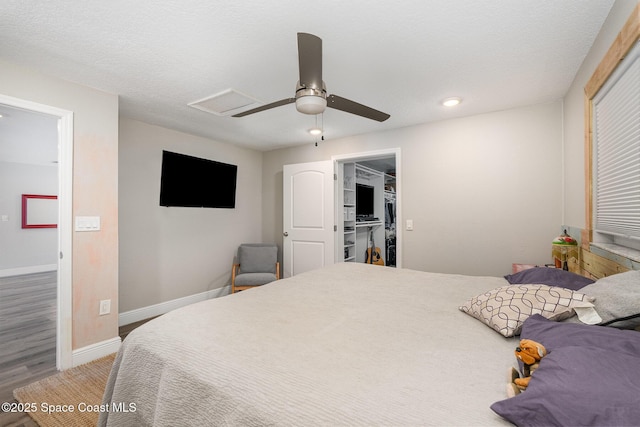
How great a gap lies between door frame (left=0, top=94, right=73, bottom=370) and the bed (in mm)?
1502

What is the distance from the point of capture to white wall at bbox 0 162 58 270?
573cm

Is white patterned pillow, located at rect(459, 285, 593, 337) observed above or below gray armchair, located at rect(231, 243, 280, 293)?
above

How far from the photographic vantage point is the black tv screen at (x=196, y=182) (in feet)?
11.7

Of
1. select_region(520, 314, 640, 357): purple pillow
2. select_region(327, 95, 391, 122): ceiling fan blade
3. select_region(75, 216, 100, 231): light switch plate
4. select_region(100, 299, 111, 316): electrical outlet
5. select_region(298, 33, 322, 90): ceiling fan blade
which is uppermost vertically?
select_region(298, 33, 322, 90): ceiling fan blade

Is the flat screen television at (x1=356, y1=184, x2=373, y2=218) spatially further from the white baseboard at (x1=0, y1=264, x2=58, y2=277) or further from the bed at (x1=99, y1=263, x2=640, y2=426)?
the white baseboard at (x1=0, y1=264, x2=58, y2=277)

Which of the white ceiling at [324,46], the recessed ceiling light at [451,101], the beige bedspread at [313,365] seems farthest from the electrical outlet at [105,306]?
the recessed ceiling light at [451,101]

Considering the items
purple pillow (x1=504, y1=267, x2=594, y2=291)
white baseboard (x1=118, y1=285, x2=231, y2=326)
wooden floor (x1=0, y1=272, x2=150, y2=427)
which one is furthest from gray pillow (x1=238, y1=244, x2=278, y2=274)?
purple pillow (x1=504, y1=267, x2=594, y2=291)

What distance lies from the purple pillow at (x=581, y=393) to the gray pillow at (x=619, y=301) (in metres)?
0.32

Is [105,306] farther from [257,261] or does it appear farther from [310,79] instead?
[310,79]

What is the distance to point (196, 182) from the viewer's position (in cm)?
384

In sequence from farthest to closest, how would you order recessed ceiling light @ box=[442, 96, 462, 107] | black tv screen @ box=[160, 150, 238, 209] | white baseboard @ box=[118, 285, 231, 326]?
black tv screen @ box=[160, 150, 238, 209] < white baseboard @ box=[118, 285, 231, 326] < recessed ceiling light @ box=[442, 96, 462, 107]

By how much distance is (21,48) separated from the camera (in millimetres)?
1889

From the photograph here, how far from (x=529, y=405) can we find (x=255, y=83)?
99.6 inches

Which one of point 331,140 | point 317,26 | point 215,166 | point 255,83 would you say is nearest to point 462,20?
point 317,26
